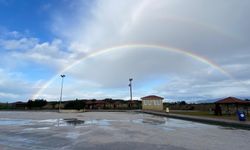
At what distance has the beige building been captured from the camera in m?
61.3

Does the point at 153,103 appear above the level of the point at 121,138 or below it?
above

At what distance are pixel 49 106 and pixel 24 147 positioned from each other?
274 ft

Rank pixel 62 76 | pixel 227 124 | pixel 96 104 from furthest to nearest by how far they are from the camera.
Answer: pixel 96 104, pixel 62 76, pixel 227 124

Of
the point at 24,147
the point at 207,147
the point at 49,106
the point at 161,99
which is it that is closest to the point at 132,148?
the point at 207,147

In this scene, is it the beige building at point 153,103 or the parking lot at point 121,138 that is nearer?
the parking lot at point 121,138

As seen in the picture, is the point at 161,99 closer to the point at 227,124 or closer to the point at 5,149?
the point at 227,124

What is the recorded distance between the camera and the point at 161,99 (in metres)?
61.1

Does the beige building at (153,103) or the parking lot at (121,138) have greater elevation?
the beige building at (153,103)

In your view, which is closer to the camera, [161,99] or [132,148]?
[132,148]

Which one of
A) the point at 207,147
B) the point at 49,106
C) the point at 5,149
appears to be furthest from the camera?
the point at 49,106

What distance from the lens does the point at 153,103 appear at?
204 ft

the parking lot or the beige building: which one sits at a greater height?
the beige building

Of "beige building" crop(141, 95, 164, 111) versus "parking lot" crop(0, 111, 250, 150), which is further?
"beige building" crop(141, 95, 164, 111)

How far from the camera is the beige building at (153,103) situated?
6134cm
